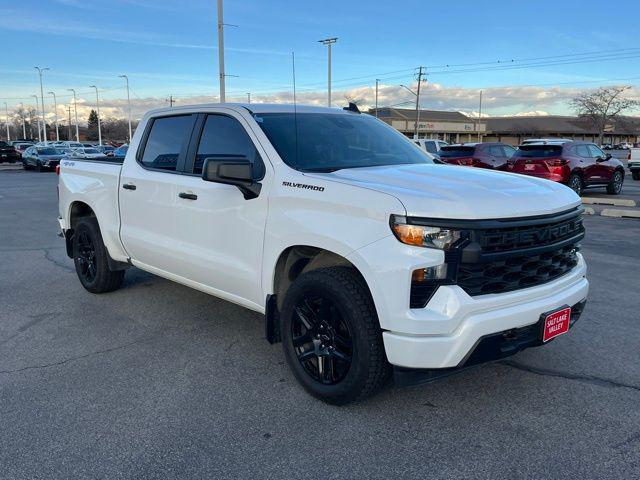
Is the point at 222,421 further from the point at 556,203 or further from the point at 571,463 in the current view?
the point at 556,203

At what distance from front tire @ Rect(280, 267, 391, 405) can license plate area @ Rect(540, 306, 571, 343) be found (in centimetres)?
94

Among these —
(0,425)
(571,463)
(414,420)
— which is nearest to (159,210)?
(0,425)

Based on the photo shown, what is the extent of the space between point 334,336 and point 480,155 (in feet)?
57.0

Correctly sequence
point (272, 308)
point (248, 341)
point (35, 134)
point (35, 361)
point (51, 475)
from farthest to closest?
1. point (35, 134)
2. point (248, 341)
3. point (35, 361)
4. point (272, 308)
5. point (51, 475)

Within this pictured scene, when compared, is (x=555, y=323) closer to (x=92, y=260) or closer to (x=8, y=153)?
(x=92, y=260)

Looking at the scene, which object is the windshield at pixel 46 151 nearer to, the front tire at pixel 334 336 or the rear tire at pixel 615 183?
the rear tire at pixel 615 183

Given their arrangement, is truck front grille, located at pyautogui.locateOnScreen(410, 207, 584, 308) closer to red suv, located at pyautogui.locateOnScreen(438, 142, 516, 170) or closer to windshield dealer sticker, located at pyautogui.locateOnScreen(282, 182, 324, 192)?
windshield dealer sticker, located at pyautogui.locateOnScreen(282, 182, 324, 192)

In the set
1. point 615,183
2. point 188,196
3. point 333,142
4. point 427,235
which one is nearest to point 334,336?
point 427,235

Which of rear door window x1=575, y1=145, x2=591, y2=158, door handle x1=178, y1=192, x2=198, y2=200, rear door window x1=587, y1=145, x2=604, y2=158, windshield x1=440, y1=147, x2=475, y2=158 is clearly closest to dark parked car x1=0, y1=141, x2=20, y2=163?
windshield x1=440, y1=147, x2=475, y2=158

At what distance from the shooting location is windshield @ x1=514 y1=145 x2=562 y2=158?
663 inches

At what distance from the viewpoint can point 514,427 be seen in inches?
131

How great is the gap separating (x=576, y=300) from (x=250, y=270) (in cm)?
218

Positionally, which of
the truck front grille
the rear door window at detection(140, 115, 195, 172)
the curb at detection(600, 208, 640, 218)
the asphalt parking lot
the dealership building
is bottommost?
the asphalt parking lot

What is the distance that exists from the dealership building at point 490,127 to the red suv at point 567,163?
7443 cm
